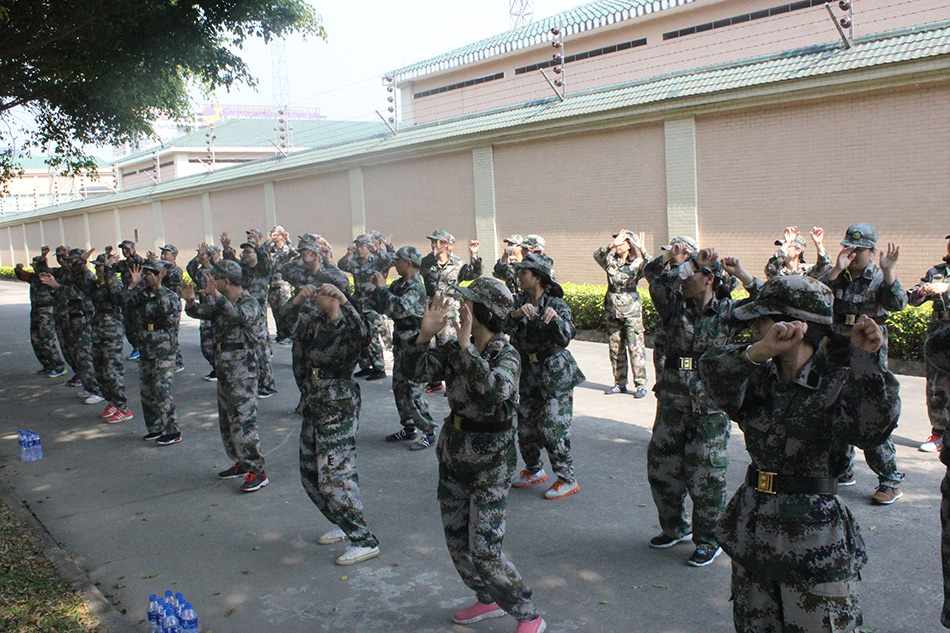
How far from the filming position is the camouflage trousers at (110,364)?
9.48 metres

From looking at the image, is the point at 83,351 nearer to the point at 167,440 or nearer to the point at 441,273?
the point at 167,440

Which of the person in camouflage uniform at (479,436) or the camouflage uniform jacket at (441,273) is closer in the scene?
the person in camouflage uniform at (479,436)

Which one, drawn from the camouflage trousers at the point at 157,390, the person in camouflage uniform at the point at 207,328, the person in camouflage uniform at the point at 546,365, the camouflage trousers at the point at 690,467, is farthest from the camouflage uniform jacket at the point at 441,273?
the camouflage trousers at the point at 690,467

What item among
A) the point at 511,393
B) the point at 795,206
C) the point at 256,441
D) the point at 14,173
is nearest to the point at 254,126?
the point at 14,173

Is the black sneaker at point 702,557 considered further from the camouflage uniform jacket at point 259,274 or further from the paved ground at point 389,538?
the camouflage uniform jacket at point 259,274

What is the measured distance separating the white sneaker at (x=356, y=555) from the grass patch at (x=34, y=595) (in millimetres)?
1425

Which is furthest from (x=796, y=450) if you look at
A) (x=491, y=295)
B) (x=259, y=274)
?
(x=259, y=274)

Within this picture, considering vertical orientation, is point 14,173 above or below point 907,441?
above

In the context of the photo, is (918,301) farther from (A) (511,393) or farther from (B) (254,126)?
(B) (254,126)

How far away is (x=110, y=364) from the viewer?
9.46 metres

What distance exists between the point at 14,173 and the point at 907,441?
49.9ft

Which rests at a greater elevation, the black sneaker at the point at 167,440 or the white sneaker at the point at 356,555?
the black sneaker at the point at 167,440

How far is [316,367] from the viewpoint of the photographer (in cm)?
528

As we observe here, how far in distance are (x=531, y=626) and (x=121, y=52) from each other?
8.96 meters
